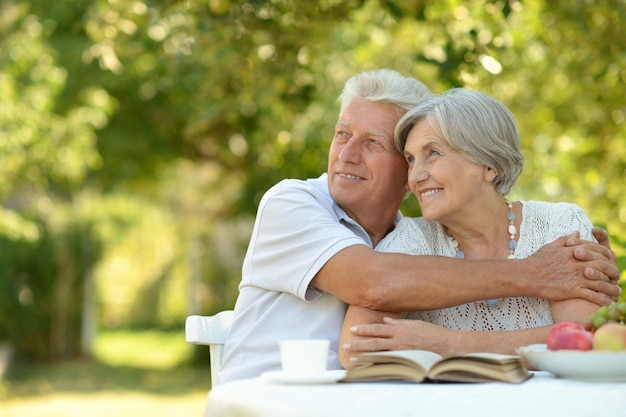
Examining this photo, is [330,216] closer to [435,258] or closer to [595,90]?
[435,258]

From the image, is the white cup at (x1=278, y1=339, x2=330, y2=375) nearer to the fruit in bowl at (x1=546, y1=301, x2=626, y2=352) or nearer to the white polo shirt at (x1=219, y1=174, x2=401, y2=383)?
the fruit in bowl at (x1=546, y1=301, x2=626, y2=352)

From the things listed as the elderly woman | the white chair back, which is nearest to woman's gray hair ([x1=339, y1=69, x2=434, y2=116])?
the elderly woman

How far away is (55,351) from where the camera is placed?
47.1 feet

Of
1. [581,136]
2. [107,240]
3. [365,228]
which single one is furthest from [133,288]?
[365,228]

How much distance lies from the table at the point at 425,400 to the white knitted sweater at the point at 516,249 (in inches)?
32.4

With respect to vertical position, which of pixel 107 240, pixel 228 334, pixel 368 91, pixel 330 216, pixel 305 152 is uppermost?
pixel 107 240

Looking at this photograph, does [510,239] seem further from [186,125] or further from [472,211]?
[186,125]

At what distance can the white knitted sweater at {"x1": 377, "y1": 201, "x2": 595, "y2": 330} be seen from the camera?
3.04 meters

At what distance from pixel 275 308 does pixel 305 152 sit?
4.47m

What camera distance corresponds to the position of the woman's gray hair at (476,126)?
9.95ft

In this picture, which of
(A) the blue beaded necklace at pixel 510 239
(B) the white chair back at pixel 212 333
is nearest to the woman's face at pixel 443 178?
(A) the blue beaded necklace at pixel 510 239

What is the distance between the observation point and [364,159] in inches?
129

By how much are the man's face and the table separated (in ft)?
3.76

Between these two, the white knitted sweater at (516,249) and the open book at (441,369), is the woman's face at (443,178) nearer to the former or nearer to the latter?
the white knitted sweater at (516,249)
